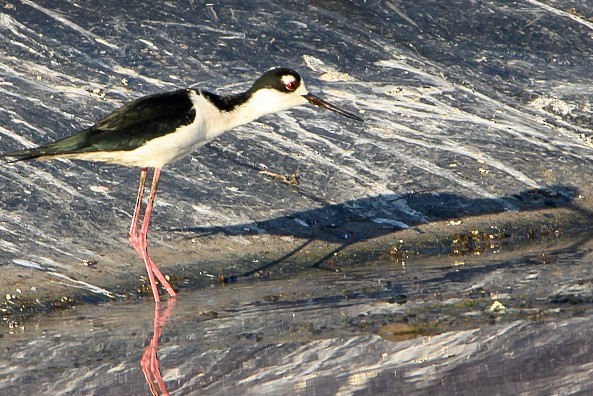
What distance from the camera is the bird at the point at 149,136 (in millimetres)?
8539

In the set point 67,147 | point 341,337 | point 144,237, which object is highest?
point 67,147

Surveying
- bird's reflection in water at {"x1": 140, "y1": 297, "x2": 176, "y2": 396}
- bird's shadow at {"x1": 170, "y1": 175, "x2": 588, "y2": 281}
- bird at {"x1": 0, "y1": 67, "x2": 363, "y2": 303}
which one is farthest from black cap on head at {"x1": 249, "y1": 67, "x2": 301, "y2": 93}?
bird's reflection in water at {"x1": 140, "y1": 297, "x2": 176, "y2": 396}

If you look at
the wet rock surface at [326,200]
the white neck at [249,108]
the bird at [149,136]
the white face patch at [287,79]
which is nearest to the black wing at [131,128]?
the bird at [149,136]

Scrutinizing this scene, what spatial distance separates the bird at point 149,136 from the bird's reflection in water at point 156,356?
0.22 m

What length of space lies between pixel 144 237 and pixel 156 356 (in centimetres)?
212

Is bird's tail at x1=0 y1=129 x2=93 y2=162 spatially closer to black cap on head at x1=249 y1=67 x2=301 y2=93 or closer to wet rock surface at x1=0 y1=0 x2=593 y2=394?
wet rock surface at x1=0 y1=0 x2=593 y2=394

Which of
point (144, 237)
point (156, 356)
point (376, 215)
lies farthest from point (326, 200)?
point (156, 356)

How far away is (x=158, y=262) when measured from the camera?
897 centimetres

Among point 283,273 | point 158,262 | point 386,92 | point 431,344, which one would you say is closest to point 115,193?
point 158,262

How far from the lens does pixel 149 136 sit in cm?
863

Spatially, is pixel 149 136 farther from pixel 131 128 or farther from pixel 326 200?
pixel 326 200

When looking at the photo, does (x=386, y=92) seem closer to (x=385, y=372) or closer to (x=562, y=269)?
(x=562, y=269)

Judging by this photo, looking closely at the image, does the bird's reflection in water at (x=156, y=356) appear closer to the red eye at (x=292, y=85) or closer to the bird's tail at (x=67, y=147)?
the bird's tail at (x=67, y=147)

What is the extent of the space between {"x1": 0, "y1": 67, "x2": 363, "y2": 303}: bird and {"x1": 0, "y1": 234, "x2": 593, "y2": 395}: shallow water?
2.72 ft
